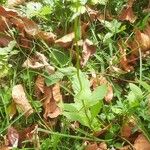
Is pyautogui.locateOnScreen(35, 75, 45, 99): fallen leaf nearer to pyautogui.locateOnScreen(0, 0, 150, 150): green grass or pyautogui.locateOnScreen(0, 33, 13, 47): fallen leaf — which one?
pyautogui.locateOnScreen(0, 0, 150, 150): green grass

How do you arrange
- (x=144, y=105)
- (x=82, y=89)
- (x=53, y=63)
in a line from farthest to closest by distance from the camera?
(x=53, y=63), (x=144, y=105), (x=82, y=89)

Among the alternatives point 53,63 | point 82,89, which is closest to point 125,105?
point 82,89

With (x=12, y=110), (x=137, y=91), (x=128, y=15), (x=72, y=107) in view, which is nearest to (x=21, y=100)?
(x=12, y=110)

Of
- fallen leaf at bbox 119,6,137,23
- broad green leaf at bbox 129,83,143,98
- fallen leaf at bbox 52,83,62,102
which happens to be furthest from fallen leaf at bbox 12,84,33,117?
fallen leaf at bbox 119,6,137,23

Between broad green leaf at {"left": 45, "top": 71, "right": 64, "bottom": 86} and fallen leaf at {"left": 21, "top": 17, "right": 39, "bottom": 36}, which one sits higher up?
fallen leaf at {"left": 21, "top": 17, "right": 39, "bottom": 36}

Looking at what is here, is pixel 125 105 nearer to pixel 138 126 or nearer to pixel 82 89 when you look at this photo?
pixel 138 126

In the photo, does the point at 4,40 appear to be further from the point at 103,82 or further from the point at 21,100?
the point at 103,82
